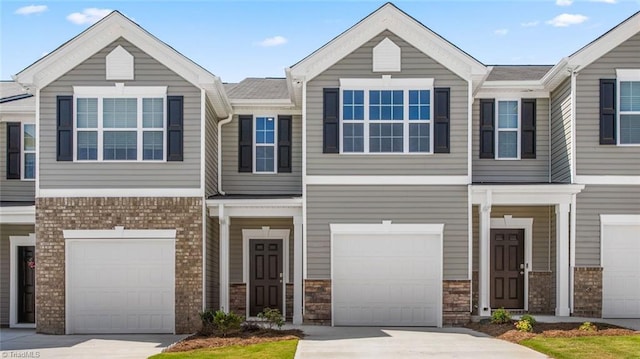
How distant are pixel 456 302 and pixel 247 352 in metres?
5.55

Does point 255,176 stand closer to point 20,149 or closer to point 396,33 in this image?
point 396,33

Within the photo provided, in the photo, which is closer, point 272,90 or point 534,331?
point 534,331

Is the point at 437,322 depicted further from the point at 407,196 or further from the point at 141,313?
the point at 141,313

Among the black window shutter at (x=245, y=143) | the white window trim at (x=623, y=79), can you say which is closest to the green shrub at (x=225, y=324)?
the black window shutter at (x=245, y=143)

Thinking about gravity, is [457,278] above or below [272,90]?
below

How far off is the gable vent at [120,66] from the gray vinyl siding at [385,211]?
198 inches

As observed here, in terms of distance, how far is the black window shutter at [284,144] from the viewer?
18.1m

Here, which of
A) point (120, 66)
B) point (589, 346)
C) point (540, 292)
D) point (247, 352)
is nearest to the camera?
point (247, 352)

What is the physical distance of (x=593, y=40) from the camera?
16188 mm

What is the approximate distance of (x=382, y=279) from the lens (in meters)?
16.0

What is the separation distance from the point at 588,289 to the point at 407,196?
469 centimetres

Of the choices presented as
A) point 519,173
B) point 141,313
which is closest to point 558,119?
point 519,173

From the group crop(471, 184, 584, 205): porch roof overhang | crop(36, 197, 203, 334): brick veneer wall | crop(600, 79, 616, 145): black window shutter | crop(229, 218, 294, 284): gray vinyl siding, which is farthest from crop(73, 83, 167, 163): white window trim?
crop(600, 79, 616, 145): black window shutter

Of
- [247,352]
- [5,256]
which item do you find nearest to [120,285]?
[5,256]
